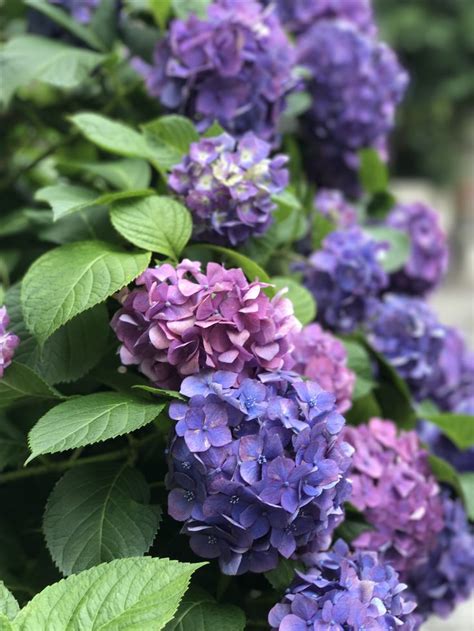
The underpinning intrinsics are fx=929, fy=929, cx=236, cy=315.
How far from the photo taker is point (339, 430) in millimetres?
771

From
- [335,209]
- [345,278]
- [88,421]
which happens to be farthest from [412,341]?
[88,421]

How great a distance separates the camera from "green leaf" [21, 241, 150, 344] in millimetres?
810

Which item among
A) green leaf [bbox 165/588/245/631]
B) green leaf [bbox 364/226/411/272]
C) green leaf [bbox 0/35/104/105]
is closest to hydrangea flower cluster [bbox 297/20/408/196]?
green leaf [bbox 364/226/411/272]

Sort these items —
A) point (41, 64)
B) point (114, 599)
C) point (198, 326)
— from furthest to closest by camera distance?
1. point (41, 64)
2. point (198, 326)
3. point (114, 599)

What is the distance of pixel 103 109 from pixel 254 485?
0.78m

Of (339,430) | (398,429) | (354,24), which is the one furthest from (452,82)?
(339,430)

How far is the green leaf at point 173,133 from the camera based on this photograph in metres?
1.04

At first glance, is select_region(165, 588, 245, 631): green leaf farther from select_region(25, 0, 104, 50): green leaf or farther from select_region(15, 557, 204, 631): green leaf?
select_region(25, 0, 104, 50): green leaf

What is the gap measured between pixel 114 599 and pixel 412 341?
0.66 meters

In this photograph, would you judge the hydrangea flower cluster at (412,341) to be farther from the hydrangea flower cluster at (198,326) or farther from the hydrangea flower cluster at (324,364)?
the hydrangea flower cluster at (198,326)

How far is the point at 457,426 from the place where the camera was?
113 cm

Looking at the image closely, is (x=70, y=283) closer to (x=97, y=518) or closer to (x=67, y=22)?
(x=97, y=518)

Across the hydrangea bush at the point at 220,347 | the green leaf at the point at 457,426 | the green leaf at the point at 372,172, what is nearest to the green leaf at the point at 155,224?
the hydrangea bush at the point at 220,347

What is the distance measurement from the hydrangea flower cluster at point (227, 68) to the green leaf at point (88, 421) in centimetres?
46
